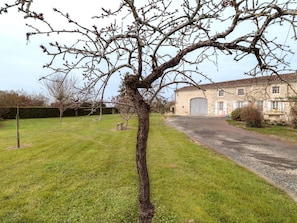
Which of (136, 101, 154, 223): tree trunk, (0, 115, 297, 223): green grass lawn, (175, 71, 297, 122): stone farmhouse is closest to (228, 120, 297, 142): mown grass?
(175, 71, 297, 122): stone farmhouse

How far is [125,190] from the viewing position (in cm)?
457

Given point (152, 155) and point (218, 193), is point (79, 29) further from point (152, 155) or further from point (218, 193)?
point (152, 155)

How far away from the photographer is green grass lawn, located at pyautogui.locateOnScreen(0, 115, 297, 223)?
3.69 m

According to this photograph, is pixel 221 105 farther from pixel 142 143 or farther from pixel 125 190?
pixel 142 143

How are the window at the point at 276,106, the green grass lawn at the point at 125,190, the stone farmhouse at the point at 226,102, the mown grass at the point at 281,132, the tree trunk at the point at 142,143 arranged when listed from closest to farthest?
the tree trunk at the point at 142,143, the green grass lawn at the point at 125,190, the mown grass at the point at 281,132, the stone farmhouse at the point at 226,102, the window at the point at 276,106

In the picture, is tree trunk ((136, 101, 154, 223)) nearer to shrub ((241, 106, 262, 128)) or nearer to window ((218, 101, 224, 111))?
shrub ((241, 106, 262, 128))

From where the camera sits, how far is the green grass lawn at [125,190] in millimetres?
3693

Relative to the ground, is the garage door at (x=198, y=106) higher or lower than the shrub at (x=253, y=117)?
→ higher

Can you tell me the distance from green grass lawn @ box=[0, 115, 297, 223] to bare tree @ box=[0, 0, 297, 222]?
620 millimetres

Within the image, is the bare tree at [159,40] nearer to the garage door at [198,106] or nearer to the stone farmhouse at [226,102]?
the stone farmhouse at [226,102]

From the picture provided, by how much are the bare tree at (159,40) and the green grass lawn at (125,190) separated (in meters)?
0.62

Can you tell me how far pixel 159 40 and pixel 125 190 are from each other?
11.1ft

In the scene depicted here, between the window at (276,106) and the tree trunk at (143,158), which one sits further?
the window at (276,106)

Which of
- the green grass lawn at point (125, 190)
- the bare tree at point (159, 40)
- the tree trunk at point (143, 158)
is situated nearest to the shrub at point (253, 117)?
the green grass lawn at point (125, 190)
